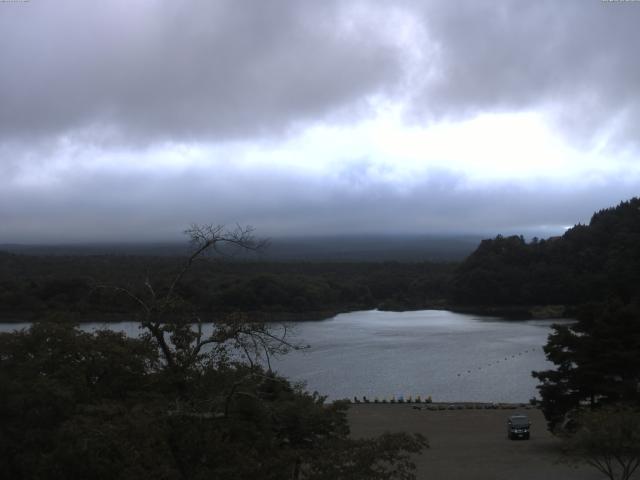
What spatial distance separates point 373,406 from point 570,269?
45.7m

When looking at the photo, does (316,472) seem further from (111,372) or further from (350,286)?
(350,286)

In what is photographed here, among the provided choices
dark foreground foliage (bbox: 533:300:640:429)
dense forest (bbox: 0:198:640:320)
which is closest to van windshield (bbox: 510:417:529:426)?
dark foreground foliage (bbox: 533:300:640:429)

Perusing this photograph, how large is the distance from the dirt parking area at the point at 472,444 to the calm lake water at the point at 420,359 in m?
3.38

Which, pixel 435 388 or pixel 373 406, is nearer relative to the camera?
pixel 373 406

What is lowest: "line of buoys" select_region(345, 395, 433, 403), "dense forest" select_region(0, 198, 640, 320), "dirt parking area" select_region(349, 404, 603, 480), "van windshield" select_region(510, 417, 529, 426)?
"line of buoys" select_region(345, 395, 433, 403)

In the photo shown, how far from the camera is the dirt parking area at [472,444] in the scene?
12664 millimetres

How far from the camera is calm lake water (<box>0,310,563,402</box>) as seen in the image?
92.0ft

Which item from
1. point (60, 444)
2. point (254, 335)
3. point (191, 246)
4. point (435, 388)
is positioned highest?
point (191, 246)

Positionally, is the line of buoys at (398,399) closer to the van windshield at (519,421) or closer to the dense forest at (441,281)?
the van windshield at (519,421)

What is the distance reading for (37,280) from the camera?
165ft

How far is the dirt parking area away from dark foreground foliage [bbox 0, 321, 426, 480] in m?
4.99

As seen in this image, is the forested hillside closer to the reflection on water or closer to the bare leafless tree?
the reflection on water

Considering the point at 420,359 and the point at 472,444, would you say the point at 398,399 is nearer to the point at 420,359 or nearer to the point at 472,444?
the point at 472,444

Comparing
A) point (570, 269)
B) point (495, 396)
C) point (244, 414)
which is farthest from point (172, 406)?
point (570, 269)
